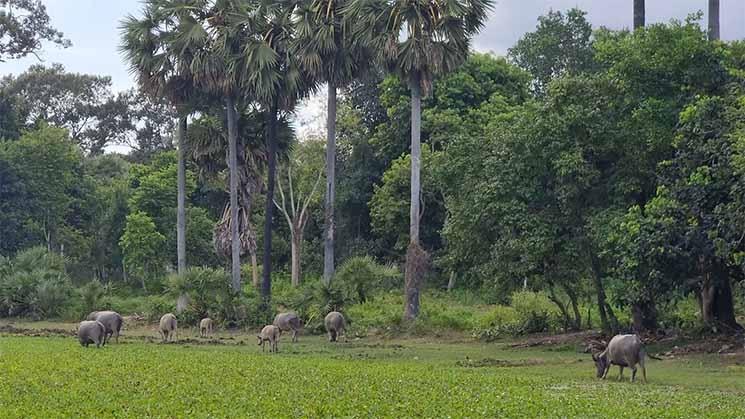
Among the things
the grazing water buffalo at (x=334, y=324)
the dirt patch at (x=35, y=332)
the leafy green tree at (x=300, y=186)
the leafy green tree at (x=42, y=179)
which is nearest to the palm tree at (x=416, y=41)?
the grazing water buffalo at (x=334, y=324)

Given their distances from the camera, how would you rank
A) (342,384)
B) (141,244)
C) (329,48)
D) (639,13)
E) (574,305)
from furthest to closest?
(141,244) → (329,48) → (639,13) → (574,305) → (342,384)

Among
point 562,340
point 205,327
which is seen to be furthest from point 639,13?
point 205,327

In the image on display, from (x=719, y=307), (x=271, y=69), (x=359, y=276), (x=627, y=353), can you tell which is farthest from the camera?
(x=271, y=69)

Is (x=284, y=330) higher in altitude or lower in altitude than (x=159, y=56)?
lower

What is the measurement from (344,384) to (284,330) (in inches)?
684

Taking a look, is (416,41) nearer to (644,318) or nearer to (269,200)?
(269,200)

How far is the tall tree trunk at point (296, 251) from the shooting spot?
171 ft

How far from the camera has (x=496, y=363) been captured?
27250 mm

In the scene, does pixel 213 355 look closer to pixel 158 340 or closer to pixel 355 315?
pixel 158 340

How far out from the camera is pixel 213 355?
2733 centimetres

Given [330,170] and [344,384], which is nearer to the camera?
[344,384]

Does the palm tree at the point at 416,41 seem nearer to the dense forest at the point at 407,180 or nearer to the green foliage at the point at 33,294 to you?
the dense forest at the point at 407,180

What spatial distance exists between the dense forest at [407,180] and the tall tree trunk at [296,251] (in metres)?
0.12

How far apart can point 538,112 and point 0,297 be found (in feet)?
81.6
